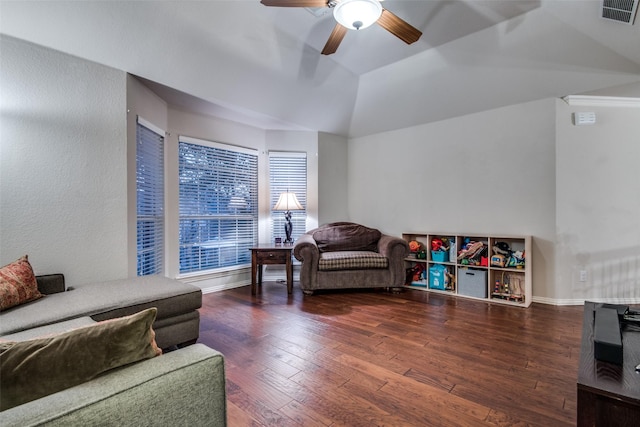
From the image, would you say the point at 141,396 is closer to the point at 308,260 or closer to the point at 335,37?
the point at 335,37

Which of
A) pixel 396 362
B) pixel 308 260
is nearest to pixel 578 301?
pixel 396 362

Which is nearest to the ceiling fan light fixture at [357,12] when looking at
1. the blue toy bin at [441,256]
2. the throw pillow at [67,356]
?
the throw pillow at [67,356]

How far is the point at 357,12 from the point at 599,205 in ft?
11.2

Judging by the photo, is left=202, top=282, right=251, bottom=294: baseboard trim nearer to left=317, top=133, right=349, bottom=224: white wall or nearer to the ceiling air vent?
left=317, top=133, right=349, bottom=224: white wall

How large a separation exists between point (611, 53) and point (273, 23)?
3.25 meters

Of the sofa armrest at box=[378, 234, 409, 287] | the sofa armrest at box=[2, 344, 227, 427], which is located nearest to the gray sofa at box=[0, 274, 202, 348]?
the sofa armrest at box=[2, 344, 227, 427]

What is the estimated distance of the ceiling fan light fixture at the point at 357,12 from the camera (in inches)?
77.9

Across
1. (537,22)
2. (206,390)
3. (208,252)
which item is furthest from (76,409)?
(537,22)

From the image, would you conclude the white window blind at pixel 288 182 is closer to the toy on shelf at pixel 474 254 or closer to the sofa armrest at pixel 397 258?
the sofa armrest at pixel 397 258

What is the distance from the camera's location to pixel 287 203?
4.29 metres

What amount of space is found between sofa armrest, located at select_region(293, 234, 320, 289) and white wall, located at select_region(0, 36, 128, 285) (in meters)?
1.85

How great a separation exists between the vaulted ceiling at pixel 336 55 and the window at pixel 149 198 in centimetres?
53

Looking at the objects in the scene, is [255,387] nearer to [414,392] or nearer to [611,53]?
[414,392]

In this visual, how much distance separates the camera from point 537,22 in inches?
107
